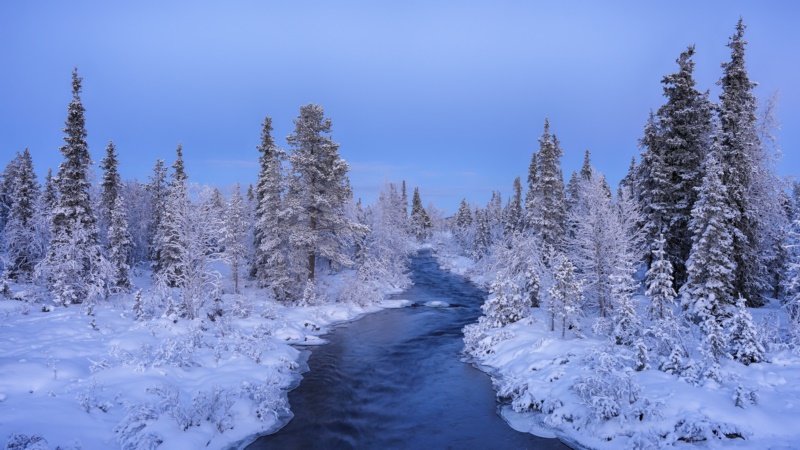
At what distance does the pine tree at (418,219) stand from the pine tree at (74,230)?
89545 millimetres

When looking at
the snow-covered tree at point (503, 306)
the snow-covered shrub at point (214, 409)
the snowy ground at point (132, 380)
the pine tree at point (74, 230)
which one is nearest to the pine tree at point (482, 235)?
the snow-covered tree at point (503, 306)

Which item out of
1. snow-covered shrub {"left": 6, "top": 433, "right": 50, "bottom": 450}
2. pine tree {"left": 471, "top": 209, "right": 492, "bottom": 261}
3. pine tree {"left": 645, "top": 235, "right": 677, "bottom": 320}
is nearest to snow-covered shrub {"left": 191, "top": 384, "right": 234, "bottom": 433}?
snow-covered shrub {"left": 6, "top": 433, "right": 50, "bottom": 450}

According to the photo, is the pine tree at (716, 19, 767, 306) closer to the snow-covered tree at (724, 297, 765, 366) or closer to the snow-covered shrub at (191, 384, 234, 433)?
the snow-covered tree at (724, 297, 765, 366)

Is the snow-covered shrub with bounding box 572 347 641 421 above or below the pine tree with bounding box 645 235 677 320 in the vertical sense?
below

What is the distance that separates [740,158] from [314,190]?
90.0ft

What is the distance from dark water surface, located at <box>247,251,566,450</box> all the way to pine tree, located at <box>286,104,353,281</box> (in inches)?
285

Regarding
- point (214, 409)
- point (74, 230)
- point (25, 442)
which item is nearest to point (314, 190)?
point (74, 230)

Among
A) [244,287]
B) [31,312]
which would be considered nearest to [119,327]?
[31,312]

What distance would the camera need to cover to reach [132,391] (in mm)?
11766

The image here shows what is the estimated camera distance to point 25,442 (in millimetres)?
8039

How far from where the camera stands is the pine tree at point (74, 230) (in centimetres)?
2280

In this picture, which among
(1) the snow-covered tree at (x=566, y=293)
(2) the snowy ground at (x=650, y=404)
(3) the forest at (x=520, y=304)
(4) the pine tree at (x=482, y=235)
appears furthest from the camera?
(4) the pine tree at (x=482, y=235)

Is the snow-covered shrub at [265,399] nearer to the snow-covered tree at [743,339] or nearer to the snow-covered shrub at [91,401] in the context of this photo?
the snow-covered shrub at [91,401]

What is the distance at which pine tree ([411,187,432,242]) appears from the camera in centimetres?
11561
